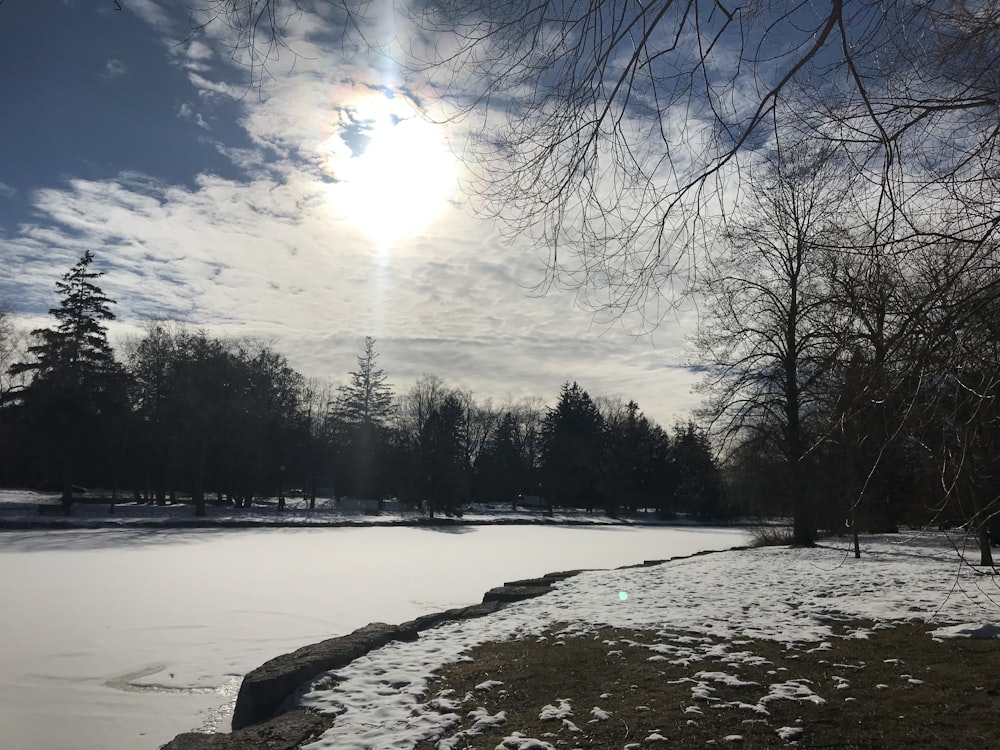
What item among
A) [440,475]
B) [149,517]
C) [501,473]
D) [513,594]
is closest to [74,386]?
[149,517]

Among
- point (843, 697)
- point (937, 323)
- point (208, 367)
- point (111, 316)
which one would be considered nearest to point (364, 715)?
point (843, 697)

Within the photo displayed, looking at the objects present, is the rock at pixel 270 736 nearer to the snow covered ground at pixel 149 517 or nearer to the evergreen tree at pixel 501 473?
the snow covered ground at pixel 149 517

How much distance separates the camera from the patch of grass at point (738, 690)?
354 cm

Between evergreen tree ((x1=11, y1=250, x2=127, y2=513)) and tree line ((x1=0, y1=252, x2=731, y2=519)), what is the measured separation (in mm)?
63

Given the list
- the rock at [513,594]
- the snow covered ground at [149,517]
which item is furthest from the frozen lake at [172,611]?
the snow covered ground at [149,517]

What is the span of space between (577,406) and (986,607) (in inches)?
2118

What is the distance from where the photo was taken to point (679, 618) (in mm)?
6668

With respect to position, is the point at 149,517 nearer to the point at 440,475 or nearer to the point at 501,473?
the point at 440,475

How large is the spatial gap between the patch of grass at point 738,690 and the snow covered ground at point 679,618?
0.20 ft

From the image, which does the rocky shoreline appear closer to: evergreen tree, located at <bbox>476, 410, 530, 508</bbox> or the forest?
the forest

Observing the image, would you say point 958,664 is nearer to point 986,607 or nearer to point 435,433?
point 986,607

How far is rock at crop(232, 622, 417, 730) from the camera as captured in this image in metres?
4.54

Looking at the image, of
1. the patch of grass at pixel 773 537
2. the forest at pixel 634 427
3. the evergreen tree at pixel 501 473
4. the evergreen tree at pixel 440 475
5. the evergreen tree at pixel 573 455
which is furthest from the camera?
the evergreen tree at pixel 501 473

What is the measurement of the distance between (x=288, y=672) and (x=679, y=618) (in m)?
3.75
